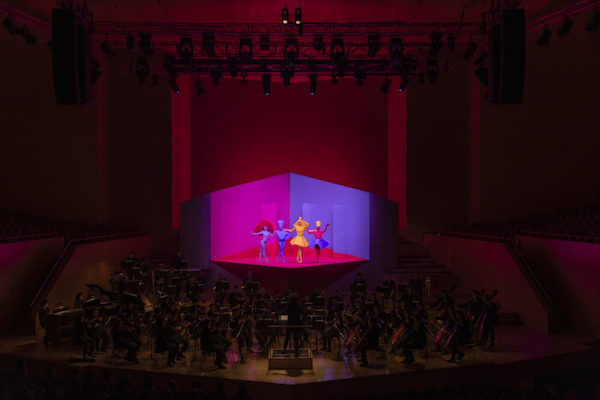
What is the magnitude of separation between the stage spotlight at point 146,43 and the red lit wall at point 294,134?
19.3 feet

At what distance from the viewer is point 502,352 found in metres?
8.86

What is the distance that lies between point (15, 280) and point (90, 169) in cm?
570

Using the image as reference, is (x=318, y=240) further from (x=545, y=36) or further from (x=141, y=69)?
(x=545, y=36)

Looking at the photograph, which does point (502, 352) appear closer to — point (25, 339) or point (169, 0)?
point (25, 339)

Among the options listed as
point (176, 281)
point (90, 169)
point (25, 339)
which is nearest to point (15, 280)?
point (25, 339)

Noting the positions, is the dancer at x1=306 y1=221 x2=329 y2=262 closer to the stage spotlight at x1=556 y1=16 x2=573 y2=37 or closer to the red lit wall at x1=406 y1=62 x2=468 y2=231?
the red lit wall at x1=406 y1=62 x2=468 y2=231

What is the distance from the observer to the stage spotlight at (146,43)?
10922mm

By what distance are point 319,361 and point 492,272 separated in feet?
19.3

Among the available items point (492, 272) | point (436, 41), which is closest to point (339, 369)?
point (492, 272)

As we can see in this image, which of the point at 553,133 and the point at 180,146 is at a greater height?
the point at 553,133

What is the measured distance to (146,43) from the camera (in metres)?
11.0

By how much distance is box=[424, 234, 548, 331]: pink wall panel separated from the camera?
1086 centimetres

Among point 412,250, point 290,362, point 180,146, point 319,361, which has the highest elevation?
point 180,146

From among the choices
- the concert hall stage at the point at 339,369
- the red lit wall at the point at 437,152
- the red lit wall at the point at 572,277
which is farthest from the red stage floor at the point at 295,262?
the red lit wall at the point at 572,277
